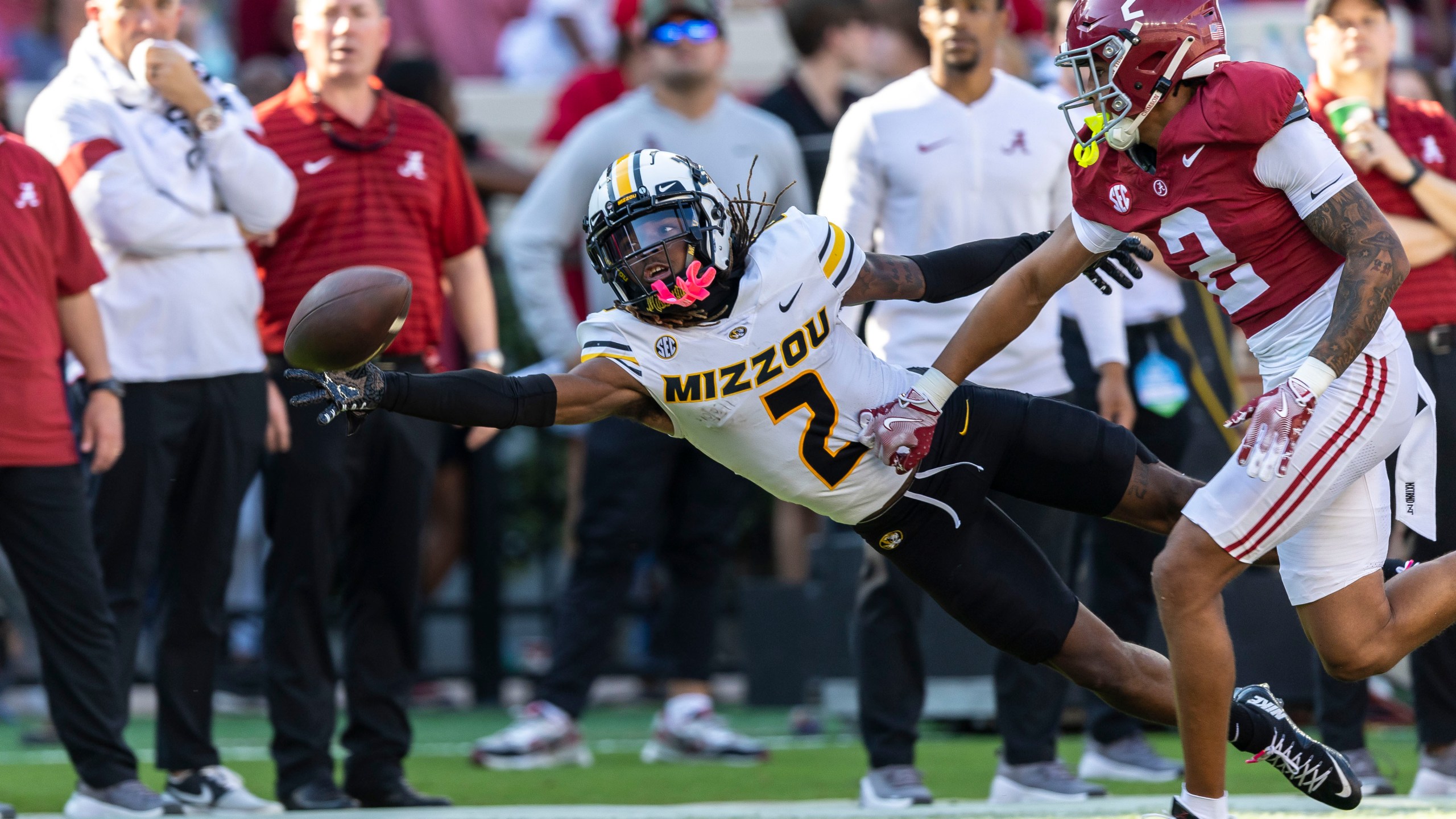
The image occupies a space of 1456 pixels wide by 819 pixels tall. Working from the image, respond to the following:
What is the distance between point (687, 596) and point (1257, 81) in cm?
311

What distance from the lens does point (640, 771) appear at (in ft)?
20.0

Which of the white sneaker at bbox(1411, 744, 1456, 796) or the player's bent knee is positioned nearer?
the player's bent knee

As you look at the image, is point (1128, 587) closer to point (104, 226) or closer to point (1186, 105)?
point (1186, 105)

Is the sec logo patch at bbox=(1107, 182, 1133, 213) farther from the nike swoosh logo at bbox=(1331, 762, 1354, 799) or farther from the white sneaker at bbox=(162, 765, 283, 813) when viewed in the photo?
the white sneaker at bbox=(162, 765, 283, 813)

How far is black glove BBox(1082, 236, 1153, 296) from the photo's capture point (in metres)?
4.12

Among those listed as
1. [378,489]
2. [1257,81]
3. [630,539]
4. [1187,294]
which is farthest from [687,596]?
[1257,81]

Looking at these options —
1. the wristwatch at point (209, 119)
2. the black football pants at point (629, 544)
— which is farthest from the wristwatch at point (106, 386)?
the black football pants at point (629, 544)

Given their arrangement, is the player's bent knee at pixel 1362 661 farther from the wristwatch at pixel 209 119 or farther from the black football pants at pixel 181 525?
the wristwatch at pixel 209 119

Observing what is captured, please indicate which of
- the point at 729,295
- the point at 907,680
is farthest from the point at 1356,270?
the point at 907,680

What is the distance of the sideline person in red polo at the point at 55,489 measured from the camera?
4863 millimetres

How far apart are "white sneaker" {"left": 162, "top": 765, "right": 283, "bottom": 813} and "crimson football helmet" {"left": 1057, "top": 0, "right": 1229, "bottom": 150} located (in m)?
2.97

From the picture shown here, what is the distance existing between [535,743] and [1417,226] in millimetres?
3195

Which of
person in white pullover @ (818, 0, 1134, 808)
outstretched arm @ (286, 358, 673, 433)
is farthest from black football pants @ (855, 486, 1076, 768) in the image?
outstretched arm @ (286, 358, 673, 433)

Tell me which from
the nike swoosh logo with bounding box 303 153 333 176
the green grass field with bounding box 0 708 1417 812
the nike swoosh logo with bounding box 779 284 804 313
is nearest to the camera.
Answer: the nike swoosh logo with bounding box 779 284 804 313
